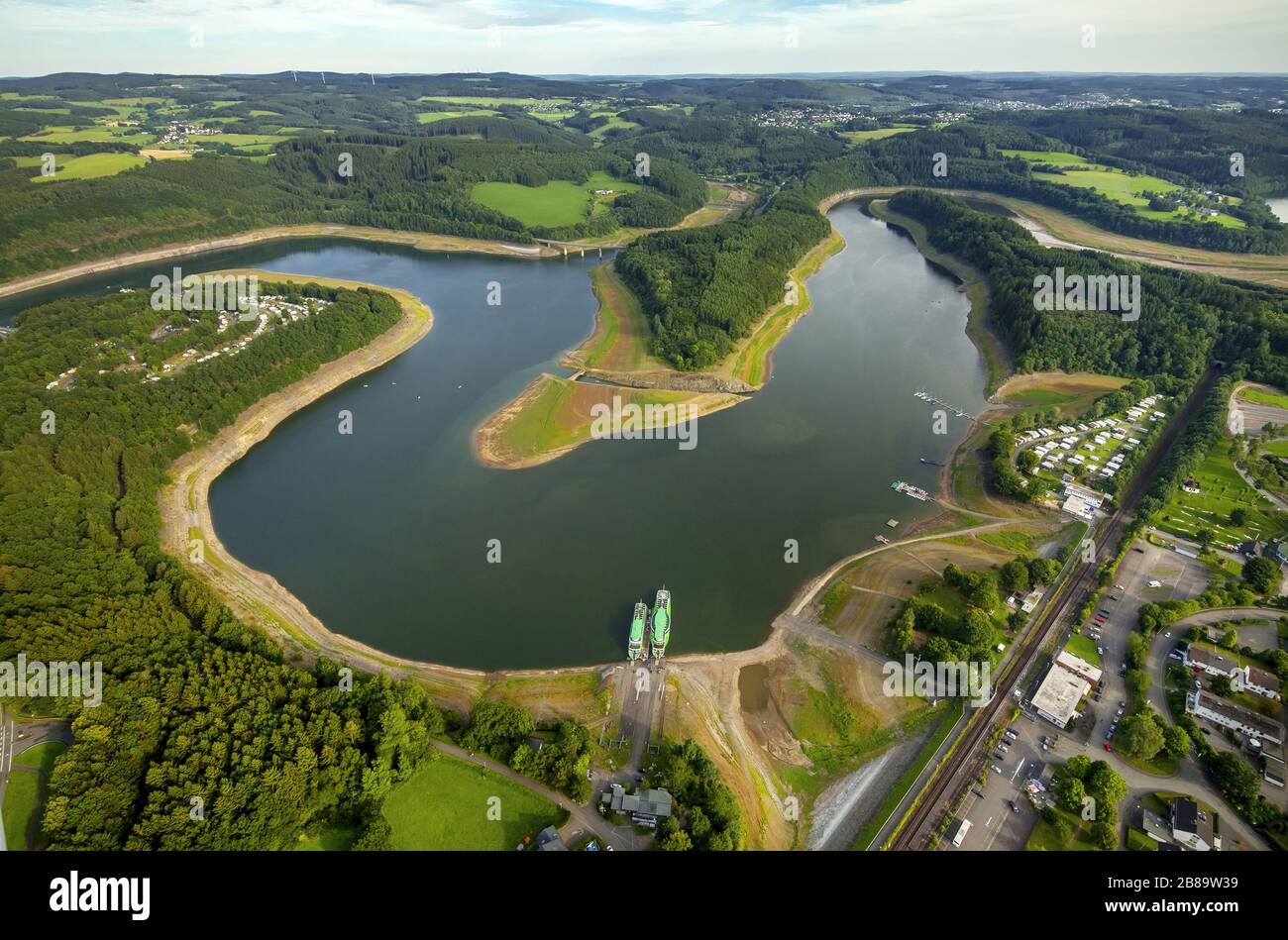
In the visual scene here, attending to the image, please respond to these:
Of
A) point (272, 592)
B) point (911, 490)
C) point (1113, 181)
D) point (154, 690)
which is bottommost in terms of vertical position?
point (154, 690)

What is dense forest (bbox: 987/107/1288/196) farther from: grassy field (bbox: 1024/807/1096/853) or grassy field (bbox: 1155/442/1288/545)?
grassy field (bbox: 1024/807/1096/853)

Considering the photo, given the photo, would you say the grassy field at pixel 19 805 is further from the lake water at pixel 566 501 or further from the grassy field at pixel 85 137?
the grassy field at pixel 85 137

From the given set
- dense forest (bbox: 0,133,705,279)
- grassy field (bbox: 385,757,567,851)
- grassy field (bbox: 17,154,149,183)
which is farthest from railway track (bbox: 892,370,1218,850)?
grassy field (bbox: 17,154,149,183)

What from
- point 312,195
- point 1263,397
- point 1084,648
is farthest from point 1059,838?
point 312,195

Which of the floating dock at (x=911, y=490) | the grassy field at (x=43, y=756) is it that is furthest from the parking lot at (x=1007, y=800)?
the grassy field at (x=43, y=756)

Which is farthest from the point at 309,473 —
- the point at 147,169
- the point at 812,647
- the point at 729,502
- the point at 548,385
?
the point at 147,169

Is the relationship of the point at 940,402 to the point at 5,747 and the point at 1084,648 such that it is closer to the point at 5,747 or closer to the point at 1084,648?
the point at 1084,648
